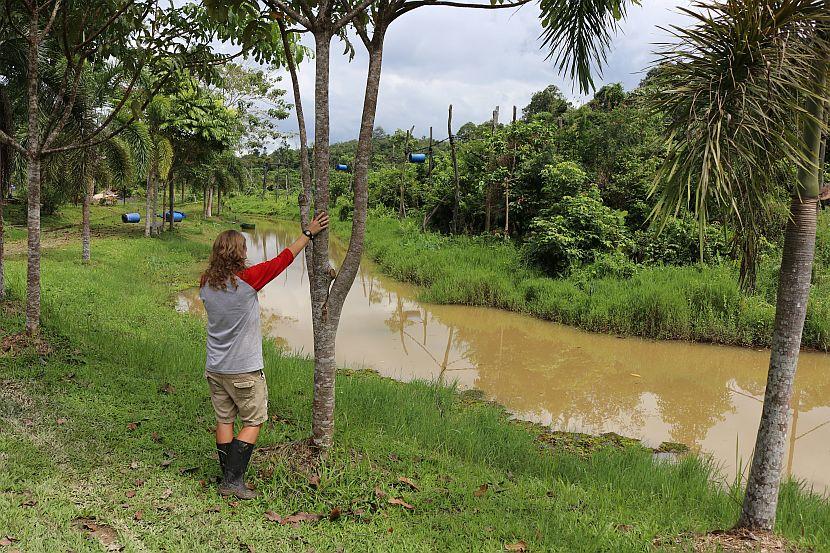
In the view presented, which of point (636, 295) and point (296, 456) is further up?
point (636, 295)

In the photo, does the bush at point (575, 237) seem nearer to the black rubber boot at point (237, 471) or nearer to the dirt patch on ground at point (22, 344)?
the dirt patch on ground at point (22, 344)

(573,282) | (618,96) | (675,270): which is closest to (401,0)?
(573,282)

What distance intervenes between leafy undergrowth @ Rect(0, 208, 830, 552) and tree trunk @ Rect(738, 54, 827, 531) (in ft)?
1.39

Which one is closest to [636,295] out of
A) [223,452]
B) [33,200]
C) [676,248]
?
[676,248]

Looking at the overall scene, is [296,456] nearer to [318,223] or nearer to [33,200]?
[318,223]

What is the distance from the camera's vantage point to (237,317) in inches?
132

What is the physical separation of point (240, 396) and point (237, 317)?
0.48 m

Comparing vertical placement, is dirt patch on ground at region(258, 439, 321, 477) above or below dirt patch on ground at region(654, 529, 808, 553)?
above

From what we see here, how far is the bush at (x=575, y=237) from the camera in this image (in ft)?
41.1

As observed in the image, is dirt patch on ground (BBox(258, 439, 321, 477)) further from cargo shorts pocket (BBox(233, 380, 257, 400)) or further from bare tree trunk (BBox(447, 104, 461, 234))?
bare tree trunk (BBox(447, 104, 461, 234))

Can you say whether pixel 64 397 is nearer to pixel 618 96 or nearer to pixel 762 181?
pixel 762 181

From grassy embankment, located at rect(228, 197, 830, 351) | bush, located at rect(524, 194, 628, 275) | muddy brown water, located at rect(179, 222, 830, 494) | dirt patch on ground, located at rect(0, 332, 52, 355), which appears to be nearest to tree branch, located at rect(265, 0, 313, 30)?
dirt patch on ground, located at rect(0, 332, 52, 355)

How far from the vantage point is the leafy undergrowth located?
3.13 meters

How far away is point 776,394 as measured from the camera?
320 centimetres
